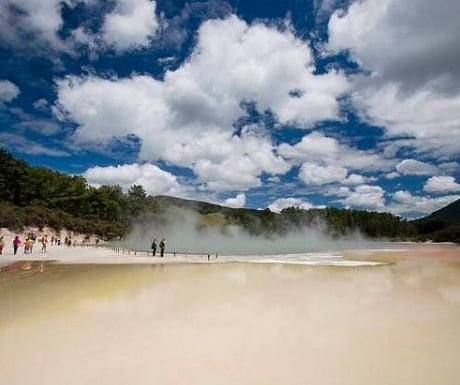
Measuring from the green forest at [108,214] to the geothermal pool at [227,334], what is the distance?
51399mm

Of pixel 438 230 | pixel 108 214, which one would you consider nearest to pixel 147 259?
pixel 108 214

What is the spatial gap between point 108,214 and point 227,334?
10697cm

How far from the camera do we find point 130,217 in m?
119

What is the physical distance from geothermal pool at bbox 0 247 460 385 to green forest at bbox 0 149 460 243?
51.4 meters

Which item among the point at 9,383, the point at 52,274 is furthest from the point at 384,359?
the point at 52,274

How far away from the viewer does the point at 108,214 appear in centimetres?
11269

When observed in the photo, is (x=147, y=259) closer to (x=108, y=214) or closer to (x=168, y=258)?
(x=168, y=258)

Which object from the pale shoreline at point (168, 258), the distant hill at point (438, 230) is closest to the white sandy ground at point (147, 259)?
the pale shoreline at point (168, 258)

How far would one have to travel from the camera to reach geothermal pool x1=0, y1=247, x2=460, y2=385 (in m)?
8.46

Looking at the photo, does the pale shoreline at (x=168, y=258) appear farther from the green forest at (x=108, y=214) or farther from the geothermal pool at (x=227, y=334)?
the green forest at (x=108, y=214)

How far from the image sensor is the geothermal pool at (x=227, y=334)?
333 inches

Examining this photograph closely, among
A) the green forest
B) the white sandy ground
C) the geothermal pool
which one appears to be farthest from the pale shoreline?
the green forest

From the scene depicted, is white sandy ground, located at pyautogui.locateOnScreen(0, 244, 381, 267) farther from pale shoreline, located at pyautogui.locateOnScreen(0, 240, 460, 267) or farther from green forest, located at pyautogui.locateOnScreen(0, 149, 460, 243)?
green forest, located at pyautogui.locateOnScreen(0, 149, 460, 243)

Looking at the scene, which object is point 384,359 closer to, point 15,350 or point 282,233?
point 15,350
